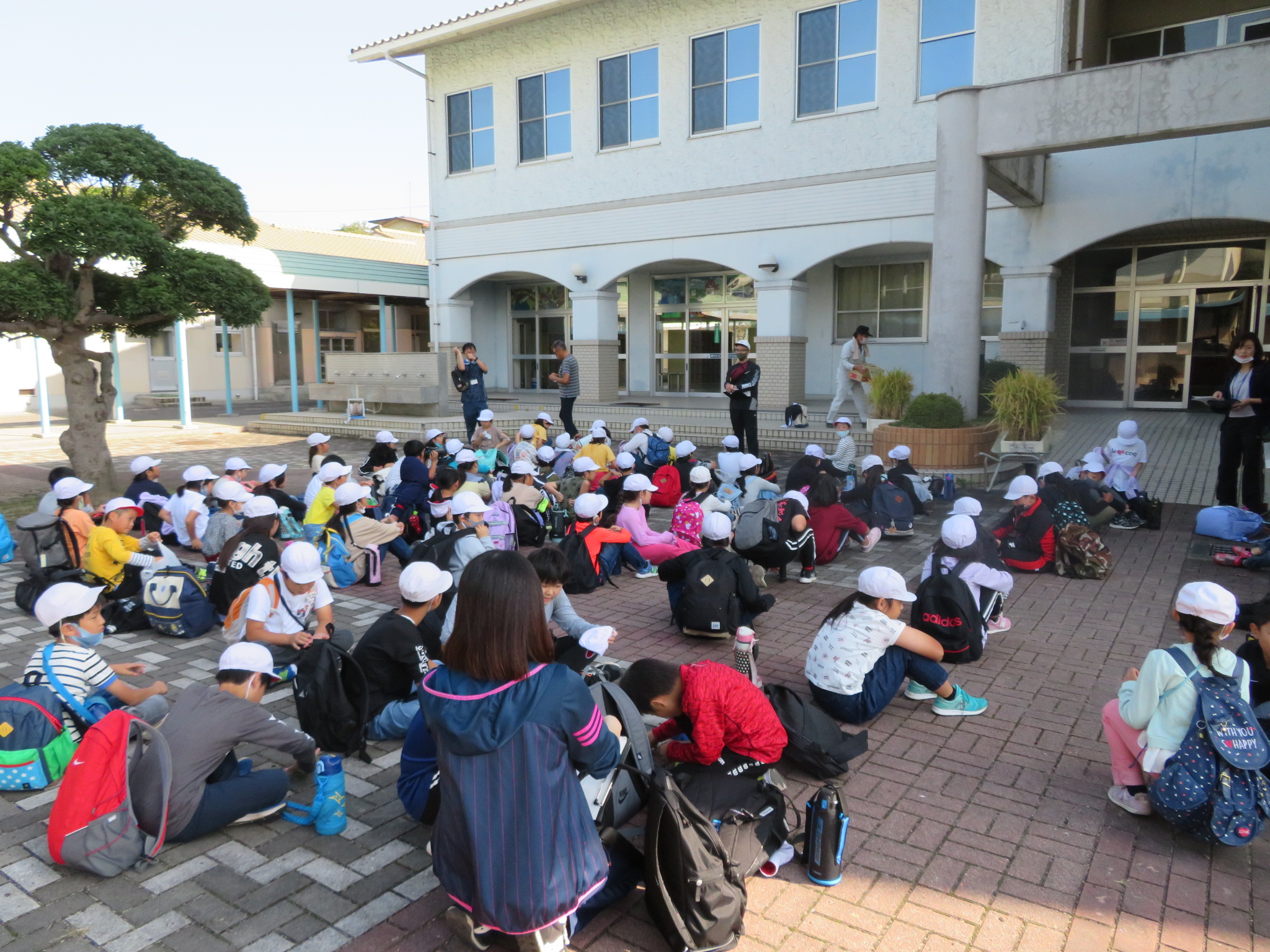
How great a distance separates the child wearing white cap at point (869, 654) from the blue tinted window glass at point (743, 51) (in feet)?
50.3

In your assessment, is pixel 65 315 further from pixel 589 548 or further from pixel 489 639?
pixel 489 639

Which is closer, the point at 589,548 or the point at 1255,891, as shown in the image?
the point at 1255,891

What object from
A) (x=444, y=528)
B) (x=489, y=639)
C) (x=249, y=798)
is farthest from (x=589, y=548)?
(x=489, y=639)

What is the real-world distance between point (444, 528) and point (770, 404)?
37.9ft

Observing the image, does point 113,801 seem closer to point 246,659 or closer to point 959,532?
point 246,659

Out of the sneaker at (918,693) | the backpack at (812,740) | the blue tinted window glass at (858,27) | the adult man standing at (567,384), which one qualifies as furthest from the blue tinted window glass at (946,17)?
the backpack at (812,740)

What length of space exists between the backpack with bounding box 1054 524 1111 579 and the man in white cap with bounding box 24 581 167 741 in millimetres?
7018

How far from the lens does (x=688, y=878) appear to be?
9.52 feet

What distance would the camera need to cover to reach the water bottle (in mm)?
3398

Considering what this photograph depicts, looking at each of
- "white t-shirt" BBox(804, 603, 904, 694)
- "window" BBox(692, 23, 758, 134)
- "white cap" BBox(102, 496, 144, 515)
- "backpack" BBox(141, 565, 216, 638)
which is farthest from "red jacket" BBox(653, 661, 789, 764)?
"window" BBox(692, 23, 758, 134)

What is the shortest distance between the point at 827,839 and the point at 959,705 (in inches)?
75.5

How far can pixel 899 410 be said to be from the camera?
13.3 meters

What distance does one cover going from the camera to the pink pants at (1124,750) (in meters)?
3.88

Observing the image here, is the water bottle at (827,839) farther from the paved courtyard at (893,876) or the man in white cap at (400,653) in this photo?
the man in white cap at (400,653)
